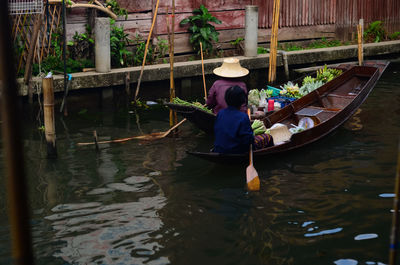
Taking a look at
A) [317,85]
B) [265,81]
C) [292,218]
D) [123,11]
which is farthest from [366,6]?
[292,218]

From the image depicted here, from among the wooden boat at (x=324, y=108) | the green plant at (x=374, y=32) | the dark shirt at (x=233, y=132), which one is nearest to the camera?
the dark shirt at (x=233, y=132)

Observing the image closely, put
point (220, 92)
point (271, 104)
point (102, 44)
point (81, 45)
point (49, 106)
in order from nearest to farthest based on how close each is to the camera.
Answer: point (49, 106) < point (220, 92) < point (271, 104) < point (102, 44) < point (81, 45)

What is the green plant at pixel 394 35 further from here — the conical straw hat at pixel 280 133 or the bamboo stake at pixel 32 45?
the bamboo stake at pixel 32 45

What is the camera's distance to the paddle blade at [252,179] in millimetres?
7016

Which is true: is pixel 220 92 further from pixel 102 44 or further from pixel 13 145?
pixel 13 145

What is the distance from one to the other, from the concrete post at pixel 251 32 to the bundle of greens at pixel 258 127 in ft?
17.3

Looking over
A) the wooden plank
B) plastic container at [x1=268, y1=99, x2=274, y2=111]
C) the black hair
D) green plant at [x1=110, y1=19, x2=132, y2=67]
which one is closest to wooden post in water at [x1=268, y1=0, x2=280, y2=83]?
plastic container at [x1=268, y1=99, x2=274, y2=111]

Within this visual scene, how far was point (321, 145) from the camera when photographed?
923 centimetres

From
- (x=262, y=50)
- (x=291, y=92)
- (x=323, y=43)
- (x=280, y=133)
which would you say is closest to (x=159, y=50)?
(x=262, y=50)

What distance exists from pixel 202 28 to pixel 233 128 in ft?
20.9

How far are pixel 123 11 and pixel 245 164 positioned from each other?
5938 mm

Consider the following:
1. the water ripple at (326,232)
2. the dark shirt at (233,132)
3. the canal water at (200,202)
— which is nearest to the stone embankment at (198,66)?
the canal water at (200,202)

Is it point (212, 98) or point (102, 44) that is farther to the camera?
point (102, 44)

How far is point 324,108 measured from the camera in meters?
9.83
